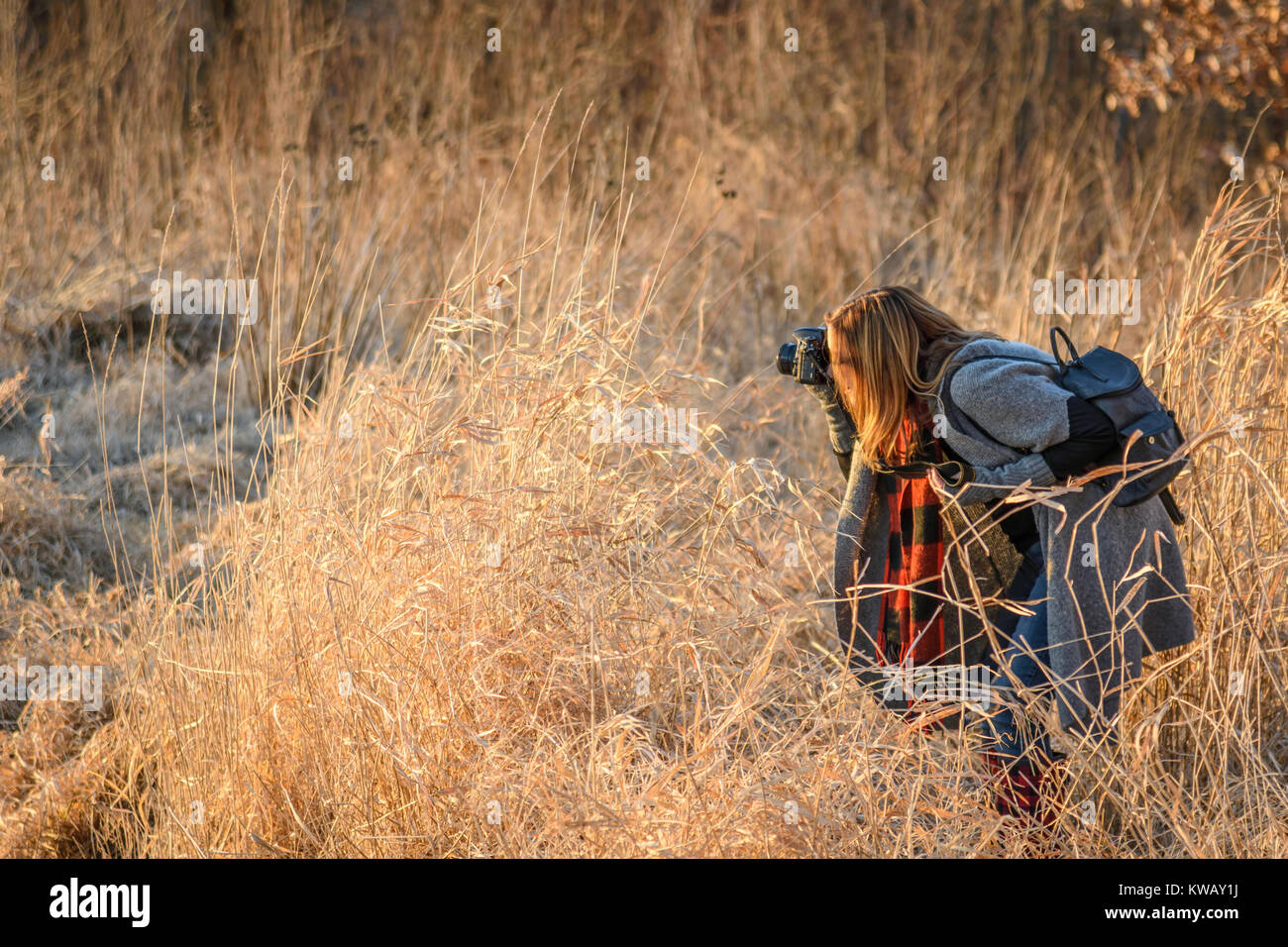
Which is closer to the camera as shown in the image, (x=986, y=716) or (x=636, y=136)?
(x=986, y=716)

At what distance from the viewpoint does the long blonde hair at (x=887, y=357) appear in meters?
2.67

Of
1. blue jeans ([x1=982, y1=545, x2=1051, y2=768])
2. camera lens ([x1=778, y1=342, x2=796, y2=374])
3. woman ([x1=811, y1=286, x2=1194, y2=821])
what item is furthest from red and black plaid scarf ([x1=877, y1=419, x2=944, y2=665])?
camera lens ([x1=778, y1=342, x2=796, y2=374])

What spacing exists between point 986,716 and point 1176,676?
2.40 ft

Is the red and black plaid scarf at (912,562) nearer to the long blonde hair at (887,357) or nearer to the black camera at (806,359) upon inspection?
the long blonde hair at (887,357)

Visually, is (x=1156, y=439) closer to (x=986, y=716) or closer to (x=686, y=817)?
(x=986, y=716)

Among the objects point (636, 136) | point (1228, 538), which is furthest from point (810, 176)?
point (1228, 538)

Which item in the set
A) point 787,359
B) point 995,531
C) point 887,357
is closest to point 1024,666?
point 995,531

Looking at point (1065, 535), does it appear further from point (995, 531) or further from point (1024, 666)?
point (1024, 666)

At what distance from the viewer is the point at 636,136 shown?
700 centimetres

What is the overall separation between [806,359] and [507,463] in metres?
0.75

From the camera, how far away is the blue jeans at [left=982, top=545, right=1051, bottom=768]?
2.52 meters

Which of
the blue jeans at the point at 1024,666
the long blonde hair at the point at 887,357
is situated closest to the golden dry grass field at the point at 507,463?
the blue jeans at the point at 1024,666

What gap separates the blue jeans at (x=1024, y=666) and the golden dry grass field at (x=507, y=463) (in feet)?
0.44

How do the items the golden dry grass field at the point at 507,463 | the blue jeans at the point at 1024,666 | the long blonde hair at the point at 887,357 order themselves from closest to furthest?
the golden dry grass field at the point at 507,463, the blue jeans at the point at 1024,666, the long blonde hair at the point at 887,357
